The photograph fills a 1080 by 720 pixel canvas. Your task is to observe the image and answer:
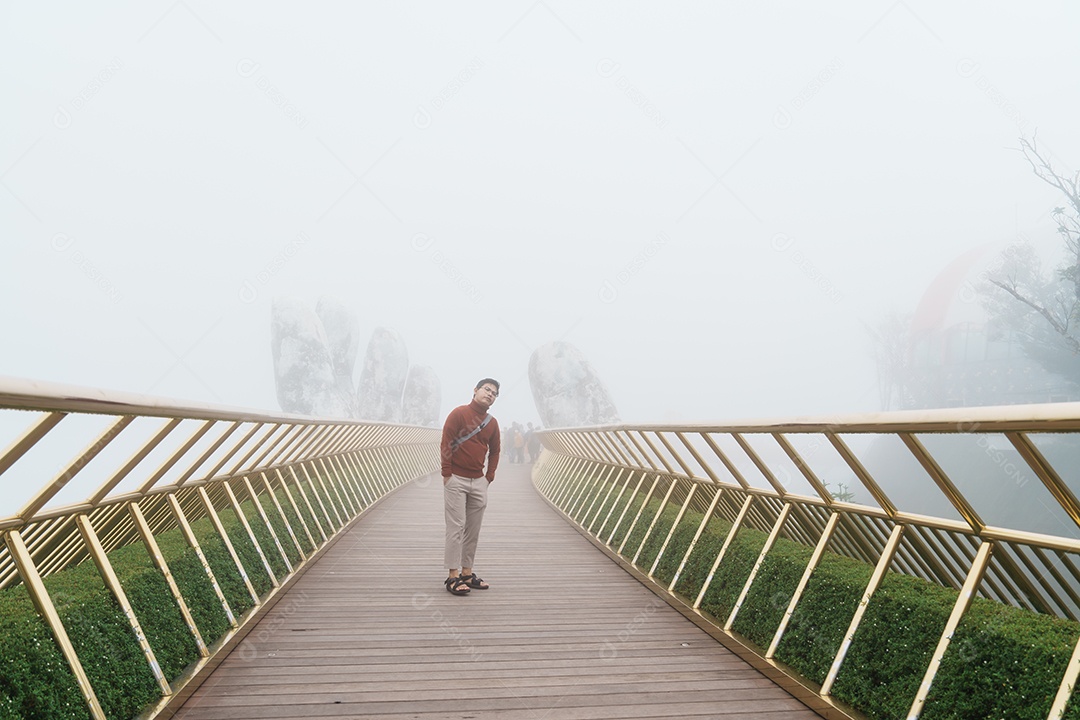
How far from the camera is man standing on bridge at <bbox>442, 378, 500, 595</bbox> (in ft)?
22.1

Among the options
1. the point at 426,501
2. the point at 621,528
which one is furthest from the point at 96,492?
the point at 426,501

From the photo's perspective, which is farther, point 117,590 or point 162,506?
point 162,506

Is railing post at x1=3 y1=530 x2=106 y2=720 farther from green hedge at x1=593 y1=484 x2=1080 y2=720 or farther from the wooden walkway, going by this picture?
green hedge at x1=593 y1=484 x2=1080 y2=720

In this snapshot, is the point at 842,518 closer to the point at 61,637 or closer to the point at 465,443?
the point at 465,443

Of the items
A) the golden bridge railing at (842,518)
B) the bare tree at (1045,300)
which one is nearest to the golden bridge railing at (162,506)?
the golden bridge railing at (842,518)

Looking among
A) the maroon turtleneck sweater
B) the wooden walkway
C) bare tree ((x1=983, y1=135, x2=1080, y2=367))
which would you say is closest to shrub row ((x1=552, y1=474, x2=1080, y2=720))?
the wooden walkway

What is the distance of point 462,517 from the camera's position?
6.74 m

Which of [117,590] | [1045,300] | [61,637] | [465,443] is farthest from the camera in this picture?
[1045,300]

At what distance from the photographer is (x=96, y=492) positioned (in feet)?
11.5

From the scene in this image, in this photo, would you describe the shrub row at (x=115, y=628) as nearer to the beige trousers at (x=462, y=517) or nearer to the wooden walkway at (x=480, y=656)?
the wooden walkway at (x=480, y=656)

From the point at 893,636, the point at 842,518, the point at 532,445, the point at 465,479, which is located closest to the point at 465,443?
the point at 465,479

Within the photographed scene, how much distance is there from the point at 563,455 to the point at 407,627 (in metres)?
10.8

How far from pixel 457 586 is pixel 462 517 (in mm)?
601

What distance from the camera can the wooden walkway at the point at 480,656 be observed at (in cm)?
389
